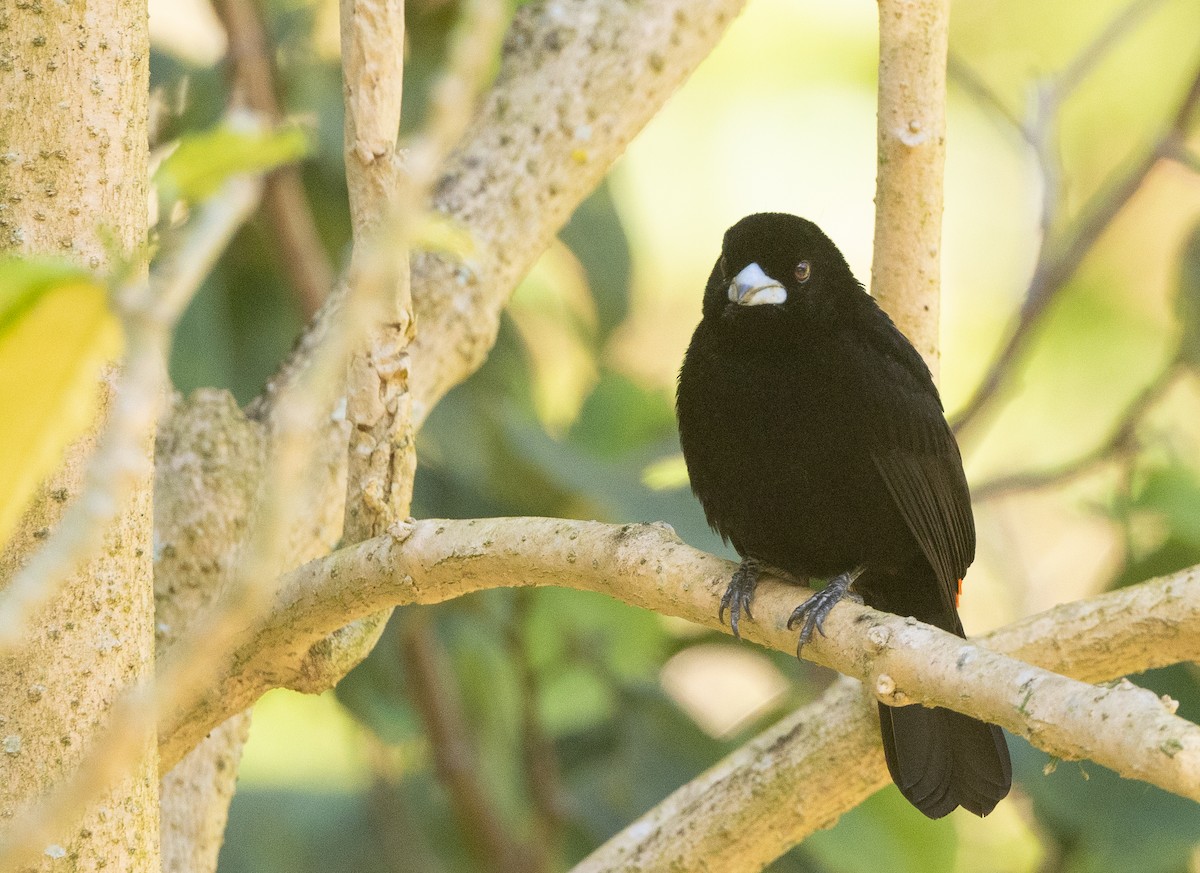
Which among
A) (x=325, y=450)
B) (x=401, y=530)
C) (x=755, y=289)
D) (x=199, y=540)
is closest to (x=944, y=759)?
(x=755, y=289)

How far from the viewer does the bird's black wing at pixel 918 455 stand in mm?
2783

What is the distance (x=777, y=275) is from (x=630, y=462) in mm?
1088

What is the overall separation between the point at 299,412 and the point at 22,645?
1.18m

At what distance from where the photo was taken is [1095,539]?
694 centimetres

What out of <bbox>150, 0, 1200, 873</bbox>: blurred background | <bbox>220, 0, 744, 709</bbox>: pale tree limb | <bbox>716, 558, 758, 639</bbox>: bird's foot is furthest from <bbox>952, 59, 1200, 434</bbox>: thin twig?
<bbox>716, 558, 758, 639</bbox>: bird's foot

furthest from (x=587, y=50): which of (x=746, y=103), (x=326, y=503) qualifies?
(x=746, y=103)

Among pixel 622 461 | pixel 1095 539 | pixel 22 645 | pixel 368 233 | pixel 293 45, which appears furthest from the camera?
pixel 1095 539

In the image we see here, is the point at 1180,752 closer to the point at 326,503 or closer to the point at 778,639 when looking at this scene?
the point at 778,639

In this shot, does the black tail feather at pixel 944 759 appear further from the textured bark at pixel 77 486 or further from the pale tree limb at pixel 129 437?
the pale tree limb at pixel 129 437

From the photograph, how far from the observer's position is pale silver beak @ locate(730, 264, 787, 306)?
287cm

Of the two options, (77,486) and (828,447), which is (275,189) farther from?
(77,486)

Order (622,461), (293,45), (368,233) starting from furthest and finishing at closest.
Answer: (293,45) < (622,461) < (368,233)

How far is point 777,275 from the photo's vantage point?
9.70 feet

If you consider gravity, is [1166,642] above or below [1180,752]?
above
